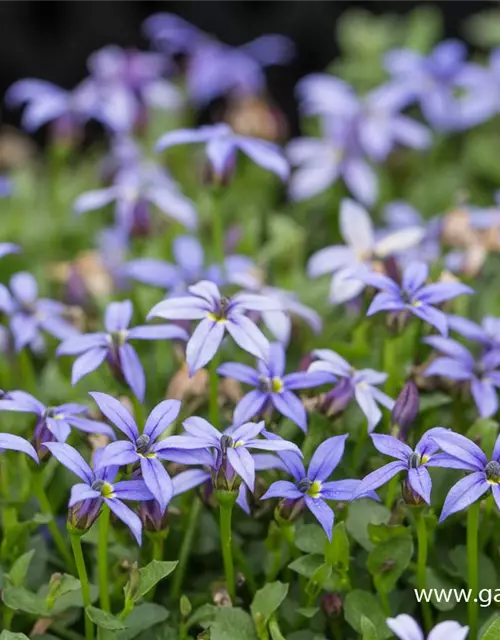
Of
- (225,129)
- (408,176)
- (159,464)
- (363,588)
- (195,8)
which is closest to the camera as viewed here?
(159,464)

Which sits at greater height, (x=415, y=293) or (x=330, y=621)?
(x=415, y=293)

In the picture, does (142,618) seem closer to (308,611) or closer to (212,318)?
(308,611)

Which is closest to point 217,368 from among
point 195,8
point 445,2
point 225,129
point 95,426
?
point 95,426

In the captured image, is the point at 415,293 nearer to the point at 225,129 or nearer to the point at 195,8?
the point at 225,129

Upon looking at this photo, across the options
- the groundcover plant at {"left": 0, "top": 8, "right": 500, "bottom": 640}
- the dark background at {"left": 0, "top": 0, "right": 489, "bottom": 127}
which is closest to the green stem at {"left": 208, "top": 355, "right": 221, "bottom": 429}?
the groundcover plant at {"left": 0, "top": 8, "right": 500, "bottom": 640}

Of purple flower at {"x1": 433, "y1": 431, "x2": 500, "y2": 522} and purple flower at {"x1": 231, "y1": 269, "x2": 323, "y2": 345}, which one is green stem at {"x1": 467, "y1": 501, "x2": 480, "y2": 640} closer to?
purple flower at {"x1": 433, "y1": 431, "x2": 500, "y2": 522}

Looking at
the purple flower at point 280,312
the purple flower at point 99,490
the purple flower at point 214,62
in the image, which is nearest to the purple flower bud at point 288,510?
the purple flower at point 99,490
